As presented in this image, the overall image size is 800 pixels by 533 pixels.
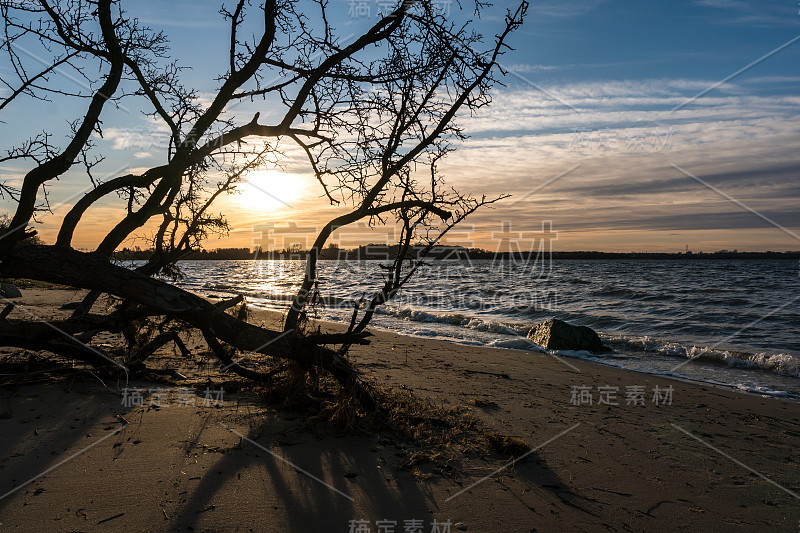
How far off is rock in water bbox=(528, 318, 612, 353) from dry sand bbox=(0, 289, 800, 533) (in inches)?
221

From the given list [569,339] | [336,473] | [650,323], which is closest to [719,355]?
[569,339]

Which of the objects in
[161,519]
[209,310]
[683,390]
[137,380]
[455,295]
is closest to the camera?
[161,519]

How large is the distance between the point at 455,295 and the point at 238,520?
75.8ft

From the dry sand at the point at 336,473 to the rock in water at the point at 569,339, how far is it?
562 centimetres

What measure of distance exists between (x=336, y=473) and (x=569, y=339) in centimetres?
913

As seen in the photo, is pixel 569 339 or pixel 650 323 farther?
pixel 650 323

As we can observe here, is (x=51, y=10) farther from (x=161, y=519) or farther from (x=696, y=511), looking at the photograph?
(x=696, y=511)

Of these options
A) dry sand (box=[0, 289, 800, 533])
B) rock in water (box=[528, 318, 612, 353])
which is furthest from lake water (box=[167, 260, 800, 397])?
dry sand (box=[0, 289, 800, 533])

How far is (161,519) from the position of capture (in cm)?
278

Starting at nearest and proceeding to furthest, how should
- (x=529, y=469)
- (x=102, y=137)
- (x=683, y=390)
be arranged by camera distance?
(x=529, y=469) → (x=102, y=137) → (x=683, y=390)

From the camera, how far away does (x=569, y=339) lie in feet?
37.6

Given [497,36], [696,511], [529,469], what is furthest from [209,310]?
[696,511]

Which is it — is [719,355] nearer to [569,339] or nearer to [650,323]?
[569,339]

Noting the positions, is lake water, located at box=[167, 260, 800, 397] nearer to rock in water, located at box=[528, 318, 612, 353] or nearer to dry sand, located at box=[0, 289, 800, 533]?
rock in water, located at box=[528, 318, 612, 353]
